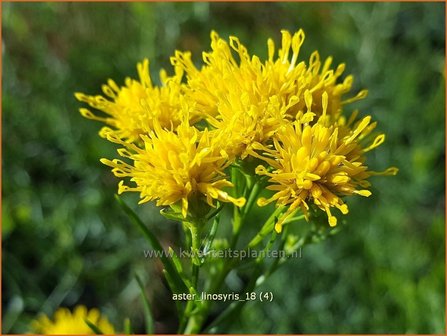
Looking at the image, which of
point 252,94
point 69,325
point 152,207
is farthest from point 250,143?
point 152,207

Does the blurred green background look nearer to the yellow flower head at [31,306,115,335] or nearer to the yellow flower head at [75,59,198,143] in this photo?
the yellow flower head at [31,306,115,335]

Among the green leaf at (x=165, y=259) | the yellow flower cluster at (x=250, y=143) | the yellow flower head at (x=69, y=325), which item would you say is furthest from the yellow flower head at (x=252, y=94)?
the yellow flower head at (x=69, y=325)

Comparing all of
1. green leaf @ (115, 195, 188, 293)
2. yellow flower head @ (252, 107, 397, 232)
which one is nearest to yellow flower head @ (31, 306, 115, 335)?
green leaf @ (115, 195, 188, 293)

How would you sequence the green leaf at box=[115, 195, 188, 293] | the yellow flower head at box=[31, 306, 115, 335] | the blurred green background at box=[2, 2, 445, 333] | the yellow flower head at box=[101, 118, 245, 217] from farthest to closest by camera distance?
the blurred green background at box=[2, 2, 445, 333], the yellow flower head at box=[31, 306, 115, 335], the green leaf at box=[115, 195, 188, 293], the yellow flower head at box=[101, 118, 245, 217]

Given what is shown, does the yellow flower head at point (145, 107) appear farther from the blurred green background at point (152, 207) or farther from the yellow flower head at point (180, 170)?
the blurred green background at point (152, 207)

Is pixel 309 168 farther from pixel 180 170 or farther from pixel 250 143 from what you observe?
pixel 180 170

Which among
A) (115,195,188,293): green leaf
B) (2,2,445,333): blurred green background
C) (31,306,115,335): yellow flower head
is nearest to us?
(115,195,188,293): green leaf

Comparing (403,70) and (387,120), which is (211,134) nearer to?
(387,120)
